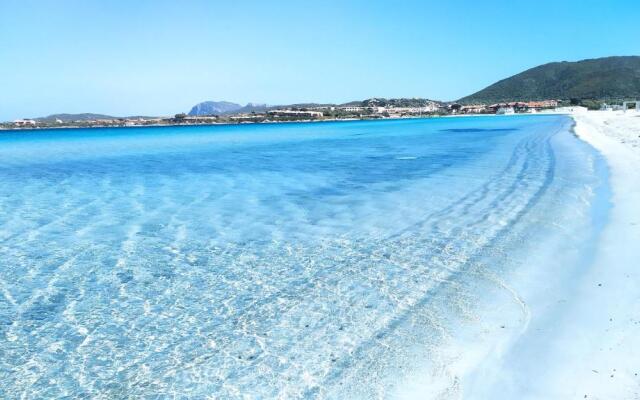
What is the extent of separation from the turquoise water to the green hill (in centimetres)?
15258

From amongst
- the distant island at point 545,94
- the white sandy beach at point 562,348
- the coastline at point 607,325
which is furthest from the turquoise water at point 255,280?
the distant island at point 545,94

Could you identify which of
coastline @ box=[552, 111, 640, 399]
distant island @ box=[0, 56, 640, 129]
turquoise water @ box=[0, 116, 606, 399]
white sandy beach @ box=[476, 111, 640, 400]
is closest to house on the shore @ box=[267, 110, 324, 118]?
distant island @ box=[0, 56, 640, 129]

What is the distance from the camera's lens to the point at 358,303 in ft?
20.2

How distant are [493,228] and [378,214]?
8.93ft

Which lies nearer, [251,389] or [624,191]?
[251,389]

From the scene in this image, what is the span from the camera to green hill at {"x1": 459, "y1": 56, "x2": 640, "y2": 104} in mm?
147250

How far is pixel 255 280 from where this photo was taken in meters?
7.11

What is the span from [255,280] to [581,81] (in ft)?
607

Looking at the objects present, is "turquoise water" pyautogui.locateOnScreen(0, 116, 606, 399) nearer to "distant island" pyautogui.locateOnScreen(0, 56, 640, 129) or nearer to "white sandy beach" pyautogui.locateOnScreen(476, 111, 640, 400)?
"white sandy beach" pyautogui.locateOnScreen(476, 111, 640, 400)

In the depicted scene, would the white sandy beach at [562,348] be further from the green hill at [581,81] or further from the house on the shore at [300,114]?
the house on the shore at [300,114]

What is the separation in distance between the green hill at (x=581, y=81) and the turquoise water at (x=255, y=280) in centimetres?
15258

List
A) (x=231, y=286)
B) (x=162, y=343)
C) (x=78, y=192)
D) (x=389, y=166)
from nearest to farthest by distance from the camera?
1. (x=162, y=343)
2. (x=231, y=286)
3. (x=78, y=192)
4. (x=389, y=166)

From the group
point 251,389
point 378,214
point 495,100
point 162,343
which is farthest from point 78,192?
point 495,100

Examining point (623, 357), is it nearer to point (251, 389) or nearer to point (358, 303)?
point (358, 303)
